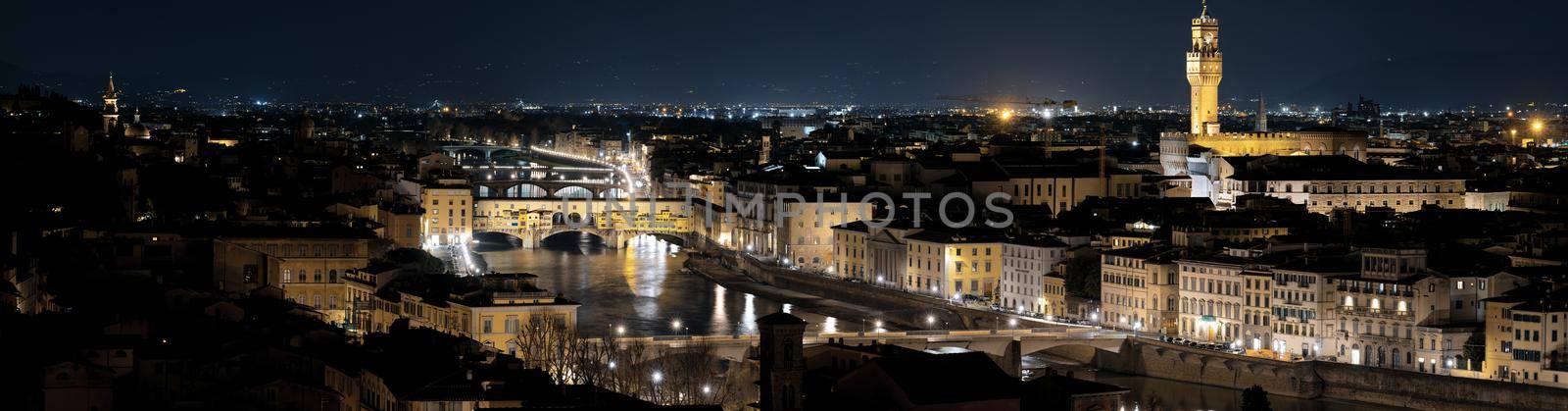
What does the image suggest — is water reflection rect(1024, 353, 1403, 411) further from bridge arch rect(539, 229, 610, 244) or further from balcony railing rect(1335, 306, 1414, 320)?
bridge arch rect(539, 229, 610, 244)

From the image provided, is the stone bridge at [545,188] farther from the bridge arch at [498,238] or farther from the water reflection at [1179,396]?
the water reflection at [1179,396]

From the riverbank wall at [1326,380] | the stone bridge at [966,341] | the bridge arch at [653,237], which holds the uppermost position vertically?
the bridge arch at [653,237]

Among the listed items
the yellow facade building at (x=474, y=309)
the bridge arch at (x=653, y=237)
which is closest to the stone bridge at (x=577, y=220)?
the bridge arch at (x=653, y=237)

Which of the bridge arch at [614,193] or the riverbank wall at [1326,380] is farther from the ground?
the bridge arch at [614,193]

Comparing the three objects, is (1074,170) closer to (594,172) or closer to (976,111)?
(594,172)

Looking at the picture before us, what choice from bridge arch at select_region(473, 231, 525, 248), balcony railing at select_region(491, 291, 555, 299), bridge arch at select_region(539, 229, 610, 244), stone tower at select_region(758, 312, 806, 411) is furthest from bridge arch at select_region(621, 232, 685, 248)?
stone tower at select_region(758, 312, 806, 411)

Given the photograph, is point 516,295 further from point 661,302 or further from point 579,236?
point 579,236

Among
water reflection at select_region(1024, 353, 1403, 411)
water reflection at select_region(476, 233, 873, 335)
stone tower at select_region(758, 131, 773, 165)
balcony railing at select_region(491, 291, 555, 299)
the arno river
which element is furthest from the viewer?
stone tower at select_region(758, 131, 773, 165)
